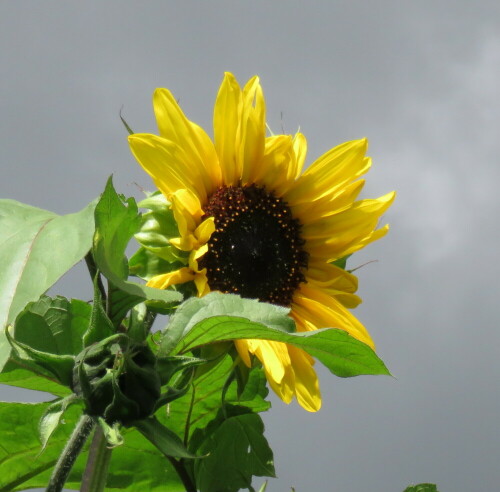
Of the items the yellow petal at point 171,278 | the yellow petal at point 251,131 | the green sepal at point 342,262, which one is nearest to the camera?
the yellow petal at point 171,278

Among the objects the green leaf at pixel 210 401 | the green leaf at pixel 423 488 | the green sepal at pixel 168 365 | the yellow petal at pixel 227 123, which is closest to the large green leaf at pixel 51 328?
the green sepal at pixel 168 365

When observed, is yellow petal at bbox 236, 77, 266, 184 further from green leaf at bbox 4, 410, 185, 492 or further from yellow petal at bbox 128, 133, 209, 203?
green leaf at bbox 4, 410, 185, 492

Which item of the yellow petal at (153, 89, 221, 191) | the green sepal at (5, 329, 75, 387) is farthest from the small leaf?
the yellow petal at (153, 89, 221, 191)

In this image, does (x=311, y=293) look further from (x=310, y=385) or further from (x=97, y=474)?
Answer: (x=97, y=474)

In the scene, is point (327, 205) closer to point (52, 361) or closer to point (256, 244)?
point (256, 244)

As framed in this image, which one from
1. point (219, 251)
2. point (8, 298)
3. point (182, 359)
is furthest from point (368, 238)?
point (8, 298)

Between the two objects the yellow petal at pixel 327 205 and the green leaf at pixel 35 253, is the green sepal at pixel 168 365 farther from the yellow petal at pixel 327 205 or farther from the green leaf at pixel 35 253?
the yellow petal at pixel 327 205
